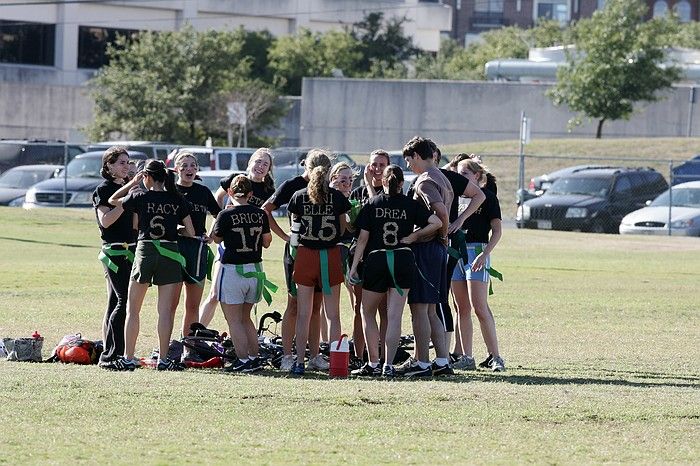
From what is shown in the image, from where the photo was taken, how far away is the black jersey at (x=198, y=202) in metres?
12.5

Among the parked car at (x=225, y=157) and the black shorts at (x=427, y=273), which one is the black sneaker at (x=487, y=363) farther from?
the parked car at (x=225, y=157)

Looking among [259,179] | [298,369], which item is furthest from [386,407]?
[259,179]

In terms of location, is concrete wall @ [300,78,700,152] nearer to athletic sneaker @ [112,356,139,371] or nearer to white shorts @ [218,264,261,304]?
white shorts @ [218,264,261,304]

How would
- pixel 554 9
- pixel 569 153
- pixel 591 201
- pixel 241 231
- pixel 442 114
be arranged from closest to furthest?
pixel 241 231, pixel 591 201, pixel 569 153, pixel 442 114, pixel 554 9

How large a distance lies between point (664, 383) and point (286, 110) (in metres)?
49.1

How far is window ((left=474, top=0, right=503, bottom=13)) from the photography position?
5630 inches

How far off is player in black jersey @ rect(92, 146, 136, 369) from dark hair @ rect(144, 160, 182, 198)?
51cm

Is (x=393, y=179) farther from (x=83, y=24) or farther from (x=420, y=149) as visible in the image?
(x=83, y=24)

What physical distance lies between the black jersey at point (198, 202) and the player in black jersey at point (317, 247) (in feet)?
3.30

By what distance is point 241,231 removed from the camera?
1185 cm

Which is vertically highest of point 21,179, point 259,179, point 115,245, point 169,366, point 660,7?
point 660,7

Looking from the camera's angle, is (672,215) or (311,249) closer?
(311,249)

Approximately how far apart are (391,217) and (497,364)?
190 cm

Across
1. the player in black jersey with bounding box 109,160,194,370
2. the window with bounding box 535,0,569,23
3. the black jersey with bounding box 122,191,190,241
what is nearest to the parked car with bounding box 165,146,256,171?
the player in black jersey with bounding box 109,160,194,370
